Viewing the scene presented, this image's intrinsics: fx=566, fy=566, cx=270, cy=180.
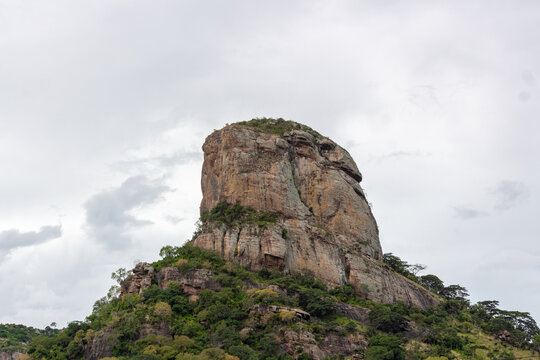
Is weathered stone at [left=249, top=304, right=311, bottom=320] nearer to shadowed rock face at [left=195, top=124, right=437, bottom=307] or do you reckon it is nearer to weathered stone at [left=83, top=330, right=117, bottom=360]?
shadowed rock face at [left=195, top=124, right=437, bottom=307]

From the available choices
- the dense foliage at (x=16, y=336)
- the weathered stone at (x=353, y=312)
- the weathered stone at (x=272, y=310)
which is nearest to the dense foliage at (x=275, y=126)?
the weathered stone at (x=353, y=312)

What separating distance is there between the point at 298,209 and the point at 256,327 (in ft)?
69.5

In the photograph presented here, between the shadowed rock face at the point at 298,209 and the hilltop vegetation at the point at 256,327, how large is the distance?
2.32 meters

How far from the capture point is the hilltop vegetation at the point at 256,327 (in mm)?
49125

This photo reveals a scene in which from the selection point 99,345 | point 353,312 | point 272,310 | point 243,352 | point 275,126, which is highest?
point 275,126

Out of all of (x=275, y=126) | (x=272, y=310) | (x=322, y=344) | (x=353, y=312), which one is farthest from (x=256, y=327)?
(x=275, y=126)

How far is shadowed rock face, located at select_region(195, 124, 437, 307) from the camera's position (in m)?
63.9

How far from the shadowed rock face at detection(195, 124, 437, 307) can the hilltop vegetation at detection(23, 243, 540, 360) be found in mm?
2322

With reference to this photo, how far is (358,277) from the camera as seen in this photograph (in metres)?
65.8

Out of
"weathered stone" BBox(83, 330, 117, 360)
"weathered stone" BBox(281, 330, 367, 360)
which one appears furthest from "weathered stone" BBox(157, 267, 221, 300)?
"weathered stone" BBox(281, 330, 367, 360)

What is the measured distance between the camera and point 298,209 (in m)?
70.1

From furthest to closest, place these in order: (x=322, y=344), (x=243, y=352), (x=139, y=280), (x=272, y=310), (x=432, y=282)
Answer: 1. (x=432, y=282)
2. (x=139, y=280)
3. (x=272, y=310)
4. (x=322, y=344)
5. (x=243, y=352)

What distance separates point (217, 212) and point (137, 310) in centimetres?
1753

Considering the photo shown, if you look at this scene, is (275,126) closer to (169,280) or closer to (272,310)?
(169,280)
